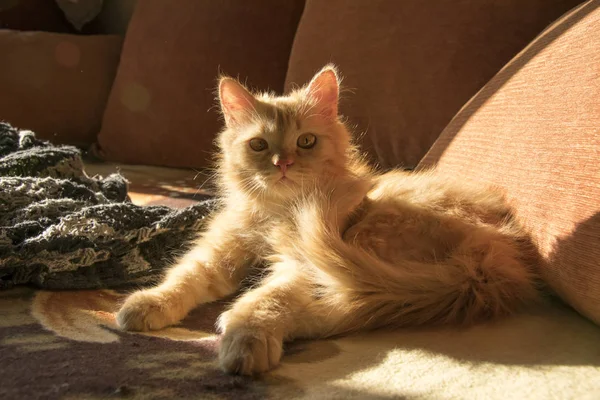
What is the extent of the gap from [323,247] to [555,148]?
0.49m

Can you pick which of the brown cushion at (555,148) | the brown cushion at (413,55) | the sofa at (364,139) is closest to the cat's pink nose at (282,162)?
the sofa at (364,139)

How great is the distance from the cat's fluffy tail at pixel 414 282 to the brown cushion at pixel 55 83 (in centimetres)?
225

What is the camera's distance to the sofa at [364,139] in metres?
0.76

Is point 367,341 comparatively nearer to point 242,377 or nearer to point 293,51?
point 242,377

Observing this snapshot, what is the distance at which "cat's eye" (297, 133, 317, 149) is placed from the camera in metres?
1.31

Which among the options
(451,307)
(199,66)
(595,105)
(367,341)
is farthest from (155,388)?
(199,66)

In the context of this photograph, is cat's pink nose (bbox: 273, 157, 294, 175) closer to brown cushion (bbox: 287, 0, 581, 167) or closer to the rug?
the rug

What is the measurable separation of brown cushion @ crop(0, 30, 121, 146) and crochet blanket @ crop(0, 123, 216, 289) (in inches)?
53.2

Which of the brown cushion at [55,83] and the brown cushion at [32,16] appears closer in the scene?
the brown cushion at [55,83]

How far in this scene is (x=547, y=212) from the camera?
39.8 inches

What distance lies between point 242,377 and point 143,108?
2121 mm

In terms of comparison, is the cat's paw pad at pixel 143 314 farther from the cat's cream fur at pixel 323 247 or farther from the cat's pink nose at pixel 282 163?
the cat's pink nose at pixel 282 163

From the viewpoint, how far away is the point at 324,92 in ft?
4.57

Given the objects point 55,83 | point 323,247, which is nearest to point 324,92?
point 323,247
